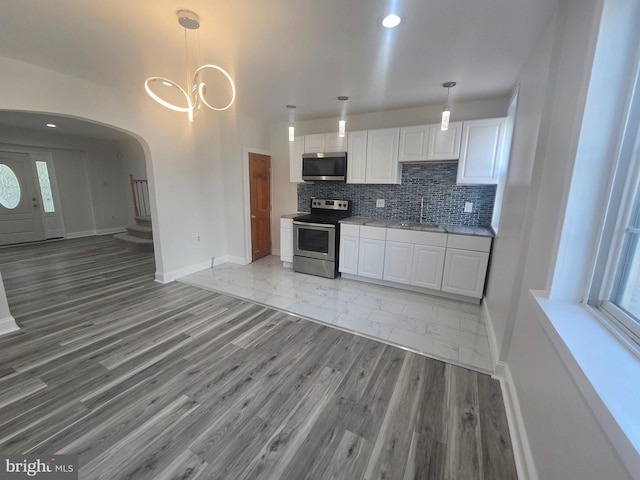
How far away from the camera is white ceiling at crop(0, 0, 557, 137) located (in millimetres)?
1624

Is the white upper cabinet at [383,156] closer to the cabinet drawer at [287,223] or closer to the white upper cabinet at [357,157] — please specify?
the white upper cabinet at [357,157]

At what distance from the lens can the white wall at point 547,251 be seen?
0.90 m

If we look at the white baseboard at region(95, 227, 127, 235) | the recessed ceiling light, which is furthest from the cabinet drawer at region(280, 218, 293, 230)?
the white baseboard at region(95, 227, 127, 235)

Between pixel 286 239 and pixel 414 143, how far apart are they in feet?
7.87

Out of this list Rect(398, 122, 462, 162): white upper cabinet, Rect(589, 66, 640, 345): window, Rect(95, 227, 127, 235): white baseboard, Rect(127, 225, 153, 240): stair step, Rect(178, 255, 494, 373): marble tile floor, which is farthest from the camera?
Rect(95, 227, 127, 235): white baseboard

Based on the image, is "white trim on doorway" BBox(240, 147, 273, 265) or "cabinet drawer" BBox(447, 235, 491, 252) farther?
"white trim on doorway" BBox(240, 147, 273, 265)

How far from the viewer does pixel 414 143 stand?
11.1 ft

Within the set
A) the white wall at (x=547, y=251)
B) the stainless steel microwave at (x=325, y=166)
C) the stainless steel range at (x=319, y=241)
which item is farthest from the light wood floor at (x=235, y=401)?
the stainless steel microwave at (x=325, y=166)

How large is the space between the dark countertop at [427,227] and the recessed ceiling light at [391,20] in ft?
7.04

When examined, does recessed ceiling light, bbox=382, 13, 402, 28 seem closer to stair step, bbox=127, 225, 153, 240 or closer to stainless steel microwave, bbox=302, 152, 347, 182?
stainless steel microwave, bbox=302, 152, 347, 182

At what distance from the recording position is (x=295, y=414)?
161cm

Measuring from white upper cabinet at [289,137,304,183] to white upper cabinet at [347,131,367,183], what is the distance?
2.76 ft

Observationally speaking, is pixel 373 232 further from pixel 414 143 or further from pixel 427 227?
pixel 414 143

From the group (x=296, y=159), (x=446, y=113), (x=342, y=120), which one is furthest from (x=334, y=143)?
(x=446, y=113)
